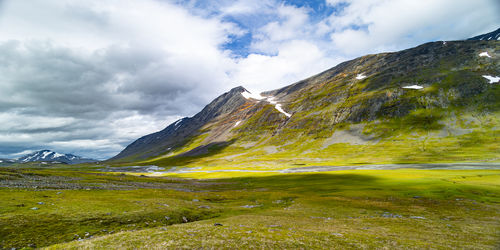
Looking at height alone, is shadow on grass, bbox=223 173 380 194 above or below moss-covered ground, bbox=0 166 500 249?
below

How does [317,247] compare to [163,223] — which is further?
[163,223]

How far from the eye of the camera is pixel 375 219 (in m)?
32.4

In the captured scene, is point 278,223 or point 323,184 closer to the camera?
point 278,223

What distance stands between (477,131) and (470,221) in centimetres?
18960

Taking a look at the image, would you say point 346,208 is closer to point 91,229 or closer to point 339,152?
point 91,229

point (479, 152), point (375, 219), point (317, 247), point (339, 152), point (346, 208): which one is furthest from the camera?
point (339, 152)

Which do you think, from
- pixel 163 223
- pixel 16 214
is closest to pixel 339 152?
pixel 163 223

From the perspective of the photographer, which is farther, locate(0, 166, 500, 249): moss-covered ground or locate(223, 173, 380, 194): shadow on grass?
locate(223, 173, 380, 194): shadow on grass

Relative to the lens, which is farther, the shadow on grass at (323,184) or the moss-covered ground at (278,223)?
the shadow on grass at (323,184)

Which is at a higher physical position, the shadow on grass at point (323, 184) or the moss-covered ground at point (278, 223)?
the moss-covered ground at point (278, 223)

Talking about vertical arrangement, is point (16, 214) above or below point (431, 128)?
below

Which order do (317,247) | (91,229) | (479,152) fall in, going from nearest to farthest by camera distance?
1. (317,247)
2. (91,229)
3. (479,152)

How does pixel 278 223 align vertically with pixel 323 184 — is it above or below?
above

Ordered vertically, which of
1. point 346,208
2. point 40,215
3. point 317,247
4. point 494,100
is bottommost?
point 346,208
